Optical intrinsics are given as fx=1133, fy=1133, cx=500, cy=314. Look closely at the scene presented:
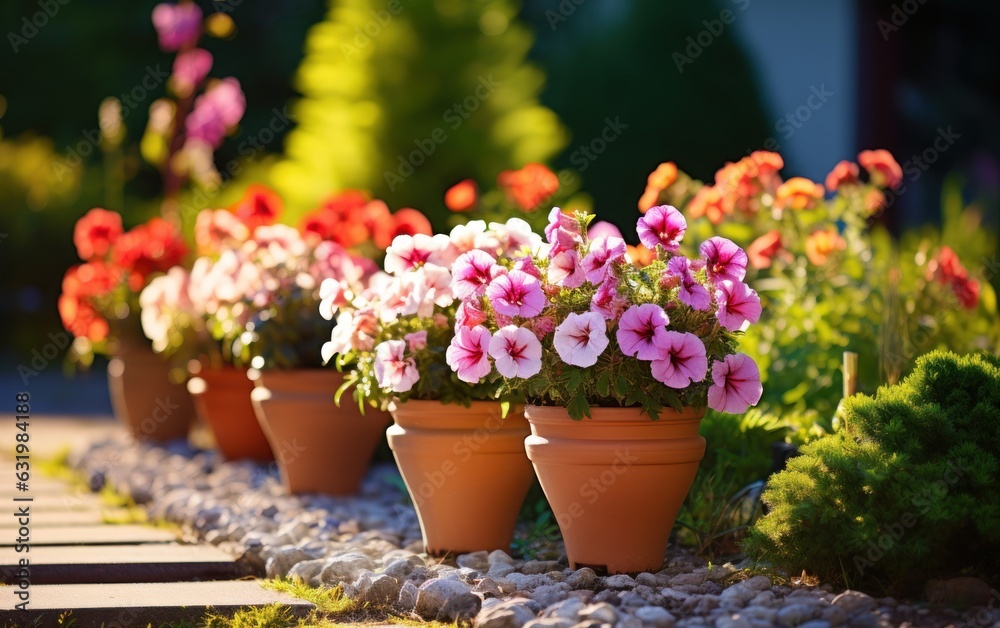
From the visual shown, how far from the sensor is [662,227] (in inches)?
117

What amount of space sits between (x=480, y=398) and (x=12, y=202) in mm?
8821

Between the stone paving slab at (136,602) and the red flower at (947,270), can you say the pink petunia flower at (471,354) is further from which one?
the red flower at (947,270)

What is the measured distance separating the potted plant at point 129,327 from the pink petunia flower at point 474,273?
3157mm

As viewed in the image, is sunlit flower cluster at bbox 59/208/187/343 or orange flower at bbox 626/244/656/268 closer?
orange flower at bbox 626/244/656/268

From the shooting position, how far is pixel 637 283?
121 inches

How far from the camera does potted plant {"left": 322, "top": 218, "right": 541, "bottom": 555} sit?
3.36 meters

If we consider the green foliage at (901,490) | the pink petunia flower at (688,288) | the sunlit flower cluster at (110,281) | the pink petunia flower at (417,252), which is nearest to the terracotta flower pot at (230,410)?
the sunlit flower cluster at (110,281)

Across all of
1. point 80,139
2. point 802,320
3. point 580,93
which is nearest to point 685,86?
point 580,93

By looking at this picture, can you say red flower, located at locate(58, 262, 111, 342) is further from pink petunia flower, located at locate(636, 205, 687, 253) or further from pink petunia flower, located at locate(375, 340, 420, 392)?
pink petunia flower, located at locate(636, 205, 687, 253)

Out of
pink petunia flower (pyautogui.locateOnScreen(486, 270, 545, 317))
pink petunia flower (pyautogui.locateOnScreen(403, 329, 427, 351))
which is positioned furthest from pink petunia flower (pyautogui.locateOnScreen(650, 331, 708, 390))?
pink petunia flower (pyautogui.locateOnScreen(403, 329, 427, 351))

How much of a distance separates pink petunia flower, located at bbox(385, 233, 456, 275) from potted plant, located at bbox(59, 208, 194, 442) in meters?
2.71

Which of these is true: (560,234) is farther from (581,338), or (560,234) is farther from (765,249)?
(765,249)

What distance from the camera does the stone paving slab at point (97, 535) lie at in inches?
149

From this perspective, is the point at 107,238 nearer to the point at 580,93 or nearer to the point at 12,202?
the point at 580,93
